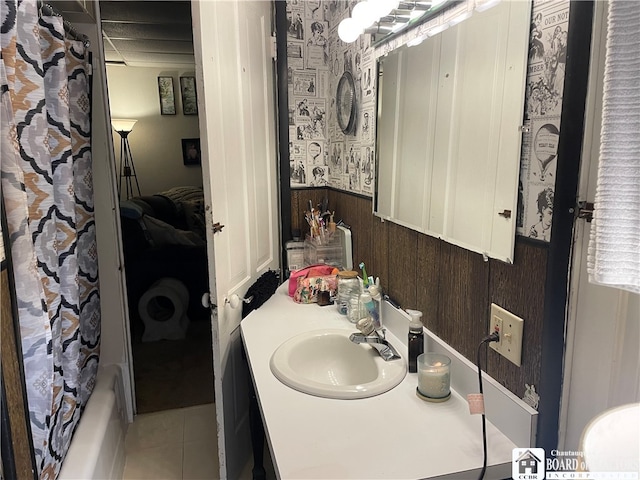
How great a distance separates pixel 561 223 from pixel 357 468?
592 mm

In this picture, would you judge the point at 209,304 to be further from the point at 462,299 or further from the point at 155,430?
the point at 155,430

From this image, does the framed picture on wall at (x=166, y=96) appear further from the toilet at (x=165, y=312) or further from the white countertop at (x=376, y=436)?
the white countertop at (x=376, y=436)

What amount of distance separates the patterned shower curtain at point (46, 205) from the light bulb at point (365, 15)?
89cm

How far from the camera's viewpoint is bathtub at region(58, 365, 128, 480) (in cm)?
144

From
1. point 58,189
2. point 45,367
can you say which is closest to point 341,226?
point 58,189

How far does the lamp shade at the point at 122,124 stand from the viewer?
4770mm

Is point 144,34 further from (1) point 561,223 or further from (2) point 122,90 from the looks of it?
(1) point 561,223

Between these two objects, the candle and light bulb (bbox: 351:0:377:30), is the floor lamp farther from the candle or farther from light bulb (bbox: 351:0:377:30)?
the candle

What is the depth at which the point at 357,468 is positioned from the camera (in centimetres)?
84

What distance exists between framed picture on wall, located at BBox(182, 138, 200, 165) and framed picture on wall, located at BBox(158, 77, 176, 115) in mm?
359

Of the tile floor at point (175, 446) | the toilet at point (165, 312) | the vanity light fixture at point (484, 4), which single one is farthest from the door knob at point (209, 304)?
the toilet at point (165, 312)

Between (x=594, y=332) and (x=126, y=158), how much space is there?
16.8 ft

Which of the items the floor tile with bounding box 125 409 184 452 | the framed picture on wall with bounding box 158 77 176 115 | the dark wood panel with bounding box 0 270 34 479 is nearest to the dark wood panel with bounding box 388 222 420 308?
the dark wood panel with bounding box 0 270 34 479

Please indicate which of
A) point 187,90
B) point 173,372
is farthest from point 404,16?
point 187,90
